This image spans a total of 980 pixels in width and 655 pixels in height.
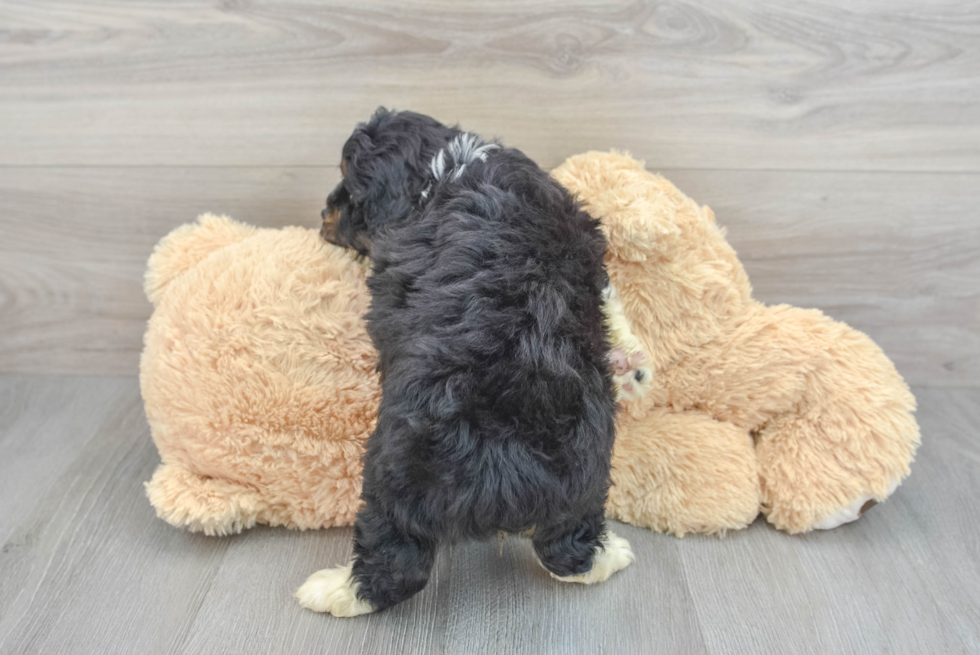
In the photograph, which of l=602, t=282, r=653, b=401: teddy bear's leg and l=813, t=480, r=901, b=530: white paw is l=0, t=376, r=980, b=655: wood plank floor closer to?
l=813, t=480, r=901, b=530: white paw

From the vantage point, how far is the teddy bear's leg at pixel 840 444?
3.31 feet

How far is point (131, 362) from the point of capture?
4.75 ft

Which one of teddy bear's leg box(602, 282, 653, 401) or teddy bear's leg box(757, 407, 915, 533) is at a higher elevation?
teddy bear's leg box(602, 282, 653, 401)

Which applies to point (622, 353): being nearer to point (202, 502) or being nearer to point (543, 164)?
point (543, 164)

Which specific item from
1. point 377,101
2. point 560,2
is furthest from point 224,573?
point 560,2

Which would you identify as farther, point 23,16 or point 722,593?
point 23,16

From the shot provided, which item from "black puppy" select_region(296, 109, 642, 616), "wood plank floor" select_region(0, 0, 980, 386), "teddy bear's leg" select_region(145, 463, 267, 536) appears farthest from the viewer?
"wood plank floor" select_region(0, 0, 980, 386)

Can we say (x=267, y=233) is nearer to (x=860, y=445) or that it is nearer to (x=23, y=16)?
(x=23, y=16)

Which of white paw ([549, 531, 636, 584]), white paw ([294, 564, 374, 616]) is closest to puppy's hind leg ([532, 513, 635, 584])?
white paw ([549, 531, 636, 584])

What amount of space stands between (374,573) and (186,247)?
664 millimetres


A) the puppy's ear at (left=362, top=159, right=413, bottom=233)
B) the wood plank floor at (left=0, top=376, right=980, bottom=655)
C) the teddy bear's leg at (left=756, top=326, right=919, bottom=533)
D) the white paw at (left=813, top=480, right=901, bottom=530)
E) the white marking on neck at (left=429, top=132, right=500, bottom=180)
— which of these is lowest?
the wood plank floor at (left=0, top=376, right=980, bottom=655)

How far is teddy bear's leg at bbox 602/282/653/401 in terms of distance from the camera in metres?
0.88

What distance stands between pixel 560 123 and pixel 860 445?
71 cm

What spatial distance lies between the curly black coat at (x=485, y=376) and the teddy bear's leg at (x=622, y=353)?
52 millimetres
